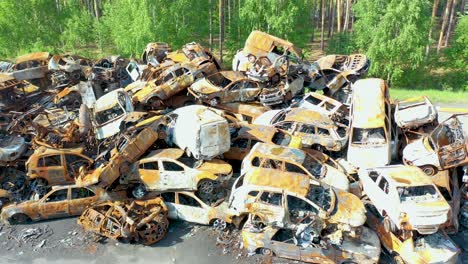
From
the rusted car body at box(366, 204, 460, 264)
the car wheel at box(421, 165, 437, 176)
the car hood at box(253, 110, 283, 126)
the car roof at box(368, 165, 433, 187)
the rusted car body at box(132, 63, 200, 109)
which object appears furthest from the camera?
the rusted car body at box(132, 63, 200, 109)

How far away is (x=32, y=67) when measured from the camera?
19.1 meters

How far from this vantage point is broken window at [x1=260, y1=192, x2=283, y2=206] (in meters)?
8.99

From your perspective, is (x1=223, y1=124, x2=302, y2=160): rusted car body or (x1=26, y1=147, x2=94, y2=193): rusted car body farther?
(x1=223, y1=124, x2=302, y2=160): rusted car body

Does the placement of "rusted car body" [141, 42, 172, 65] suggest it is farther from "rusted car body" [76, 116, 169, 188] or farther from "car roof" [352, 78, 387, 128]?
"car roof" [352, 78, 387, 128]

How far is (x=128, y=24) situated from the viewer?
2809cm

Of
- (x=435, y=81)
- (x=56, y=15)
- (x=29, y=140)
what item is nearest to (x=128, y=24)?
(x=56, y=15)

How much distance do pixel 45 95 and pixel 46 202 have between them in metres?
8.37

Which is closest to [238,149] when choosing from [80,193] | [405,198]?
[80,193]

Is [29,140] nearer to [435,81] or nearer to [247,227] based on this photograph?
[247,227]

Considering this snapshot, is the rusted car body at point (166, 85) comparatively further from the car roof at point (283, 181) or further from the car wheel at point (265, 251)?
the car wheel at point (265, 251)

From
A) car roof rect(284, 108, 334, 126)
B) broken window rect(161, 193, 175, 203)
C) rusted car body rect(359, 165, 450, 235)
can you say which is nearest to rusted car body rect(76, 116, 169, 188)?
broken window rect(161, 193, 175, 203)

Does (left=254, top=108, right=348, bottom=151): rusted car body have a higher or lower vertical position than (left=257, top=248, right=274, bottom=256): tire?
higher

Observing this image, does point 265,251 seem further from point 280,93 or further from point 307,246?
point 280,93

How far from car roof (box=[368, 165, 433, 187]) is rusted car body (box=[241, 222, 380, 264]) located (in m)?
1.47
